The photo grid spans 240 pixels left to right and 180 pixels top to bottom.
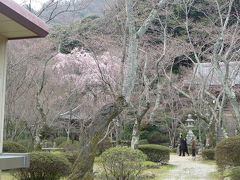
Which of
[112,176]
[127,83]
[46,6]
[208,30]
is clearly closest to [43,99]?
[46,6]

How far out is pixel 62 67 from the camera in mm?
23922

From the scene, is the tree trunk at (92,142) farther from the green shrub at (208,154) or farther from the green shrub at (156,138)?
the green shrub at (156,138)

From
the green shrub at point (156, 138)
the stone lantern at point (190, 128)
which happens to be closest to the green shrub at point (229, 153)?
the stone lantern at point (190, 128)

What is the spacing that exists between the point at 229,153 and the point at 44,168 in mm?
5989

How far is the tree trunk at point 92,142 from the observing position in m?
8.50

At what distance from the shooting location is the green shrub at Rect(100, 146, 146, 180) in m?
10.1

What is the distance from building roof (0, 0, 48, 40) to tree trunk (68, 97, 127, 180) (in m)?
4.06

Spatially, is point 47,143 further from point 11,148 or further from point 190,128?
point 11,148

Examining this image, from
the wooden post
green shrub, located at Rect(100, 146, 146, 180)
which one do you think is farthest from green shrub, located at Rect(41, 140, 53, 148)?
the wooden post

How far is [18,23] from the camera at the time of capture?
4.35 m

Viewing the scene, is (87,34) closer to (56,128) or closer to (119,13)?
(119,13)

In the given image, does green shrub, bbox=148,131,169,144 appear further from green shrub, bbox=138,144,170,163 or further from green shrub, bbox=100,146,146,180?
green shrub, bbox=100,146,146,180

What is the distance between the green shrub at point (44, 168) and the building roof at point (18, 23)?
221 inches

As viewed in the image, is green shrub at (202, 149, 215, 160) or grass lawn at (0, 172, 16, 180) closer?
grass lawn at (0, 172, 16, 180)
